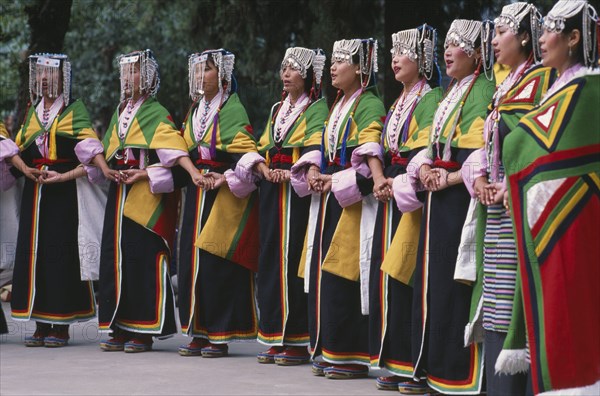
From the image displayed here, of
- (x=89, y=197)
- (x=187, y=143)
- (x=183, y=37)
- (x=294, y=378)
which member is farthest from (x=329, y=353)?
(x=183, y=37)

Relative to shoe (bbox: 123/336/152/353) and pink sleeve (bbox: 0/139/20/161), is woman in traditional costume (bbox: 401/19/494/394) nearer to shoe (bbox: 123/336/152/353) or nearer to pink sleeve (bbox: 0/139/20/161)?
shoe (bbox: 123/336/152/353)

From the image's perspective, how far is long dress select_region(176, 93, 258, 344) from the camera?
7.03 metres

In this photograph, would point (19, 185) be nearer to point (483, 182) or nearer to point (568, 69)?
point (483, 182)

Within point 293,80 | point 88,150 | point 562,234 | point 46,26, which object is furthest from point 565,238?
point 46,26

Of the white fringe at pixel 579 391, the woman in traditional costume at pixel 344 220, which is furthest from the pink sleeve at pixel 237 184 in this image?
Result: the white fringe at pixel 579 391

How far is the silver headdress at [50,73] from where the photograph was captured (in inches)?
296

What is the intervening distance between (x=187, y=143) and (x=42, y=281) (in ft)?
4.43

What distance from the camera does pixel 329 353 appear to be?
6.28 m

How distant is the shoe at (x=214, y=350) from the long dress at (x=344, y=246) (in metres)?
0.83

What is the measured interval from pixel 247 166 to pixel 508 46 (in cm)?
235

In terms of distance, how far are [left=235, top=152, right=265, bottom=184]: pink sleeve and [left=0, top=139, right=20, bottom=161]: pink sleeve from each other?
1.58 meters

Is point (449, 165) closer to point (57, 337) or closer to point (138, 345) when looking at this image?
point (138, 345)

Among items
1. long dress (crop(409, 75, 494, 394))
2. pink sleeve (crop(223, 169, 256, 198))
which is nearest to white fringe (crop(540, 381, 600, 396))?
long dress (crop(409, 75, 494, 394))

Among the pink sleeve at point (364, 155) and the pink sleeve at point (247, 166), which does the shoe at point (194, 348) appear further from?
the pink sleeve at point (364, 155)
